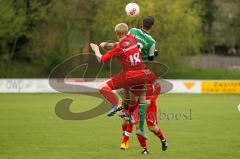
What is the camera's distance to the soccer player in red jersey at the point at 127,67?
40.2 feet

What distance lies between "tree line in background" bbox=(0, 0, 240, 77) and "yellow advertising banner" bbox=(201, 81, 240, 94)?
11.6m

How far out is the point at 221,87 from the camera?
134 feet

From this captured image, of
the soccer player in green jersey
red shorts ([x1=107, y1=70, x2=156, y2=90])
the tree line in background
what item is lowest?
the tree line in background

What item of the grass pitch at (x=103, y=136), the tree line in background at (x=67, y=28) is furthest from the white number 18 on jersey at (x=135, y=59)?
the tree line in background at (x=67, y=28)

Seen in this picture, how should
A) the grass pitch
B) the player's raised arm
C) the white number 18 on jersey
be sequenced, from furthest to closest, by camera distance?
1. the grass pitch
2. the white number 18 on jersey
3. the player's raised arm

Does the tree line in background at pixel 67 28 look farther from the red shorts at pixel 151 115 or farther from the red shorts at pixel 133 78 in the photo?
the red shorts at pixel 133 78

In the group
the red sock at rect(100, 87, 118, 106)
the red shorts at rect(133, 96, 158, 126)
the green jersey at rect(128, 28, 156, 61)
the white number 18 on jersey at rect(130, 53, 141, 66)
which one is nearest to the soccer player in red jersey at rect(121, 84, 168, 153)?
the red shorts at rect(133, 96, 158, 126)

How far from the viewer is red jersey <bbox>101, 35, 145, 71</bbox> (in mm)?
12250

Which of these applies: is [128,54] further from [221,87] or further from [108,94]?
[221,87]

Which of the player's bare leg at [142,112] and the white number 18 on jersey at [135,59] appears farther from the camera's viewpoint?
the player's bare leg at [142,112]

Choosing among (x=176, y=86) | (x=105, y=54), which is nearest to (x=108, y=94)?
(x=105, y=54)

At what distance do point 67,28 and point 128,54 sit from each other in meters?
41.7

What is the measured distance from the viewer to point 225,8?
69.3m

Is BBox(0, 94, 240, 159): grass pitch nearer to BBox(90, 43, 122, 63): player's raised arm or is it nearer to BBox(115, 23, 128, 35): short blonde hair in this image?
BBox(90, 43, 122, 63): player's raised arm
